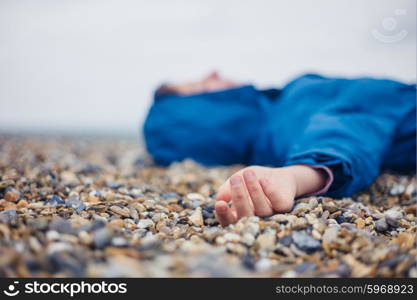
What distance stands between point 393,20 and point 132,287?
76.5 inches

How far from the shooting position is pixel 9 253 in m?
0.95

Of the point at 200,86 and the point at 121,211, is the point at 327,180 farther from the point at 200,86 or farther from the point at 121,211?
the point at 200,86

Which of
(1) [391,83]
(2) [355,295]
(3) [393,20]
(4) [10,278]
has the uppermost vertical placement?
(3) [393,20]

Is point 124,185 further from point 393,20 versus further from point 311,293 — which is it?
point 393,20

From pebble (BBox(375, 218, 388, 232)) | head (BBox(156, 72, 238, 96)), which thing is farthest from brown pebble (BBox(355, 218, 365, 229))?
head (BBox(156, 72, 238, 96))

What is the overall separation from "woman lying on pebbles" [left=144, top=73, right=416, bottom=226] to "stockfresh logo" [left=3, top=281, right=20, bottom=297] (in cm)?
60

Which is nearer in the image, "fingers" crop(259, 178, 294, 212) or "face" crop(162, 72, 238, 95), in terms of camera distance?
"fingers" crop(259, 178, 294, 212)

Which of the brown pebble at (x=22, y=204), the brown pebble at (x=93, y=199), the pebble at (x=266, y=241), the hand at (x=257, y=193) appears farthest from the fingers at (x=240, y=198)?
the brown pebble at (x=22, y=204)

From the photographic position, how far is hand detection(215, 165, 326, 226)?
131 centimetres

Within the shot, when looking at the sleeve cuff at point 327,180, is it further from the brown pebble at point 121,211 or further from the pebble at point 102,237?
the pebble at point 102,237

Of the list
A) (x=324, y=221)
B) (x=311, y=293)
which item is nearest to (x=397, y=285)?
(x=311, y=293)

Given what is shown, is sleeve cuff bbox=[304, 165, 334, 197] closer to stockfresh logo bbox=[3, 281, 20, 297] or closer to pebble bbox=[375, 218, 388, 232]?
pebble bbox=[375, 218, 388, 232]

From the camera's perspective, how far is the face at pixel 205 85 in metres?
3.41

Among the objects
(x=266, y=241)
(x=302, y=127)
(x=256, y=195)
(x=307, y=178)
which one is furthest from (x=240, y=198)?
(x=302, y=127)
